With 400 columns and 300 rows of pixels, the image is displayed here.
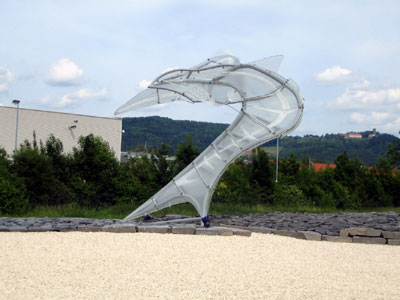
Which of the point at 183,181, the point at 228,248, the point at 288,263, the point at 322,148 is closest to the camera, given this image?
the point at 288,263

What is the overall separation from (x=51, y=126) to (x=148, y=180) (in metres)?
26.1

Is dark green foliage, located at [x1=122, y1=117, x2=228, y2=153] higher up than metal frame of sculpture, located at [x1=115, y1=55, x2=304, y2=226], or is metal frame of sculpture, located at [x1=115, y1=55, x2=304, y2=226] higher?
dark green foliage, located at [x1=122, y1=117, x2=228, y2=153]

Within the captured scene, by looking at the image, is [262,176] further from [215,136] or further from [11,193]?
[215,136]

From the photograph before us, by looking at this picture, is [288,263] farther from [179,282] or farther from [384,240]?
[384,240]

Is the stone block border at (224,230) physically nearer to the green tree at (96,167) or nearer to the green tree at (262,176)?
the green tree at (96,167)

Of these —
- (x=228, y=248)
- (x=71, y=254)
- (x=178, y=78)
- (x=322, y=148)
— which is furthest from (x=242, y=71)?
(x=322, y=148)

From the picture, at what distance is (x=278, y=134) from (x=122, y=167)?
7.51 metres

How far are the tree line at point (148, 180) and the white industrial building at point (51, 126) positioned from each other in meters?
20.5

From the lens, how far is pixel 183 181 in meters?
11.8

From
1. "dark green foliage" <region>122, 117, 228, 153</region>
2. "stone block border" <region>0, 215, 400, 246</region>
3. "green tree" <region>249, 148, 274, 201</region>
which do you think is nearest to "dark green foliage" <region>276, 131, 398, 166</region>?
"dark green foliage" <region>122, 117, 228, 153</region>

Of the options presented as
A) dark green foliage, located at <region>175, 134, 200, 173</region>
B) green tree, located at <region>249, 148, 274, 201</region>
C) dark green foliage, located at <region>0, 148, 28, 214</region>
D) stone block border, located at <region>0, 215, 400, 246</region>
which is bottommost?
stone block border, located at <region>0, 215, 400, 246</region>

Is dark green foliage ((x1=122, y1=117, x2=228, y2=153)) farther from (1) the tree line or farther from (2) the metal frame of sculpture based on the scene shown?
(2) the metal frame of sculpture

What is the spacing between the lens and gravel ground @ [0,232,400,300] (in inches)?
246

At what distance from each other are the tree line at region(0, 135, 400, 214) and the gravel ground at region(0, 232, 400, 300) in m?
5.26
